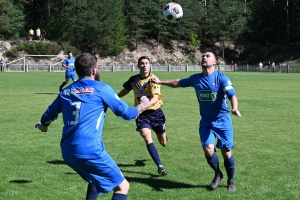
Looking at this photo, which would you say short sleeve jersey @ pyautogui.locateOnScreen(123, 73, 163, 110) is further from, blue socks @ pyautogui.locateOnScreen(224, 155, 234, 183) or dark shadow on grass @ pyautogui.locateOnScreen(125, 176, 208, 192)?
blue socks @ pyautogui.locateOnScreen(224, 155, 234, 183)

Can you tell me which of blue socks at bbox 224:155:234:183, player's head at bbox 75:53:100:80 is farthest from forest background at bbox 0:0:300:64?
player's head at bbox 75:53:100:80

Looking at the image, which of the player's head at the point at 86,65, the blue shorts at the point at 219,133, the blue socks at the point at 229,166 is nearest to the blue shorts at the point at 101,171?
the player's head at the point at 86,65

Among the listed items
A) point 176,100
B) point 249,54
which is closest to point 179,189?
point 176,100

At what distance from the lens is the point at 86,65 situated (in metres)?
4.54

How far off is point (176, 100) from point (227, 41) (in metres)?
64.4

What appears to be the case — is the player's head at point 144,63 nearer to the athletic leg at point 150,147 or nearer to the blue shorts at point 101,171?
the athletic leg at point 150,147

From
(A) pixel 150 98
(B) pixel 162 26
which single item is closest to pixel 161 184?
(A) pixel 150 98

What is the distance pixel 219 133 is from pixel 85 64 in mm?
2902

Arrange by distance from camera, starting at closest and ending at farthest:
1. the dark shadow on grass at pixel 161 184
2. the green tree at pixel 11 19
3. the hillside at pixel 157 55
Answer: the dark shadow on grass at pixel 161 184
the green tree at pixel 11 19
the hillside at pixel 157 55

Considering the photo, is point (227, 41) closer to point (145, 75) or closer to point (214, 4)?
point (214, 4)

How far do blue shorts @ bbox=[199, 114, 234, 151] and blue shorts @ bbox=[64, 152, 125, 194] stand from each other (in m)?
2.40

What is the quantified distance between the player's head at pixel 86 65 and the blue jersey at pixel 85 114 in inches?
2.8

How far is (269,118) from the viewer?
570 inches

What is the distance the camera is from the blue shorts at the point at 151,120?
8039 millimetres
